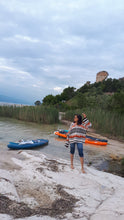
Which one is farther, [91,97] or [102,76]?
[102,76]

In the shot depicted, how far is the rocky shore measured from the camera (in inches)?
98.2

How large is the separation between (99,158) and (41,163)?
3.76 metres

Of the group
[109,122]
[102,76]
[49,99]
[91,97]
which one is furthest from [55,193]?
[102,76]

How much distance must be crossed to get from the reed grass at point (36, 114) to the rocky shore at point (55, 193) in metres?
12.9

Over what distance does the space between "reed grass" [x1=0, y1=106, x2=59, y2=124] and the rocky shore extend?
1292 cm

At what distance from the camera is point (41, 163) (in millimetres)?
4320

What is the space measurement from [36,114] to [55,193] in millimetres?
14438

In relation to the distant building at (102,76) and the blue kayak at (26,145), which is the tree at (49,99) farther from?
the blue kayak at (26,145)

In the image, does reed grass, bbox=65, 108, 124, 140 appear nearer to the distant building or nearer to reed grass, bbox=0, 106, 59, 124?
reed grass, bbox=0, 106, 59, 124

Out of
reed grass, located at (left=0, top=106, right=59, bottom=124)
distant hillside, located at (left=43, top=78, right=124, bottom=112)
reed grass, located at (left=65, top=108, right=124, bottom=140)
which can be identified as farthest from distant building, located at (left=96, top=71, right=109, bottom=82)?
reed grass, located at (left=65, top=108, right=124, bottom=140)

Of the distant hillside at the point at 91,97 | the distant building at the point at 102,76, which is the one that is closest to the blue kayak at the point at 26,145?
the distant hillside at the point at 91,97

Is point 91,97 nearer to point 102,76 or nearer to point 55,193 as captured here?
point 55,193

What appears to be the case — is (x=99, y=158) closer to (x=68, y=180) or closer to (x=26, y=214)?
(x=68, y=180)

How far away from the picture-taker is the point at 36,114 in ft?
56.8
